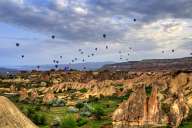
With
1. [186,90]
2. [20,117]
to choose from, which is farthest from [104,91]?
[20,117]

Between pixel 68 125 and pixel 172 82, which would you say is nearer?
pixel 68 125

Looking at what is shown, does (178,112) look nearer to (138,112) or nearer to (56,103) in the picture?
(138,112)

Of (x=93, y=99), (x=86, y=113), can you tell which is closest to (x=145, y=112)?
(x=86, y=113)

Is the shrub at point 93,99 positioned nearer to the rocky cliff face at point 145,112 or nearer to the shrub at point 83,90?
the shrub at point 83,90

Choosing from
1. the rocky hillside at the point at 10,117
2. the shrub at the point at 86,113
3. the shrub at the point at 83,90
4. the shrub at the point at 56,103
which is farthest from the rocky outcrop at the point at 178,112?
the shrub at the point at 83,90

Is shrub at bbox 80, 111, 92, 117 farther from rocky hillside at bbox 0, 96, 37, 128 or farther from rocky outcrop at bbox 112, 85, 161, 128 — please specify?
rocky hillside at bbox 0, 96, 37, 128

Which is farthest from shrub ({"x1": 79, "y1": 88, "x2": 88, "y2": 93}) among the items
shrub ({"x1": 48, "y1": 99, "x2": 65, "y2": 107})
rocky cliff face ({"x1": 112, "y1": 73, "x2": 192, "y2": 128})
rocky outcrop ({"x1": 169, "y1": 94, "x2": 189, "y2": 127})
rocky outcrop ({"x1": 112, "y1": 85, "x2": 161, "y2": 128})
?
rocky outcrop ({"x1": 112, "y1": 85, "x2": 161, "y2": 128})

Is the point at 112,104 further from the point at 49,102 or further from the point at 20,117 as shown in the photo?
the point at 20,117
